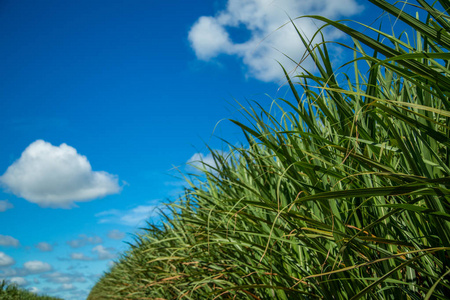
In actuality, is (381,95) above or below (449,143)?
above

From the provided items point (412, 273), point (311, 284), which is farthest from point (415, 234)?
point (311, 284)

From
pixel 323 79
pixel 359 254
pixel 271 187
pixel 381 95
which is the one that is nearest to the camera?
pixel 359 254

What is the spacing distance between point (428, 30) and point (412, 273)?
2.20ft

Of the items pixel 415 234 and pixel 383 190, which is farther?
pixel 415 234

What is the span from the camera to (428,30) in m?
0.92

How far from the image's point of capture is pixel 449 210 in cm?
99

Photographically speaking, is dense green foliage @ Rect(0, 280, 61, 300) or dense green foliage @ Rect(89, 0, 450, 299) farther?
dense green foliage @ Rect(0, 280, 61, 300)

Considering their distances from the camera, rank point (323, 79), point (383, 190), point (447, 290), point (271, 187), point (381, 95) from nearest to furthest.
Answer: point (383, 190) → point (447, 290) → point (323, 79) → point (381, 95) → point (271, 187)

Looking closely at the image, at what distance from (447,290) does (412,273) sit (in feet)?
0.30

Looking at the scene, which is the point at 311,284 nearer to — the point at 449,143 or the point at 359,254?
the point at 359,254

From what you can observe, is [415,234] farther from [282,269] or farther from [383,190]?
[282,269]

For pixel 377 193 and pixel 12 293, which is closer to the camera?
pixel 377 193

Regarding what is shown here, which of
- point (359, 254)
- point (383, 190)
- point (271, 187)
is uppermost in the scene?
point (271, 187)

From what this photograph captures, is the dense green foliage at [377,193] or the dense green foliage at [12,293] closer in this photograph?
the dense green foliage at [377,193]
